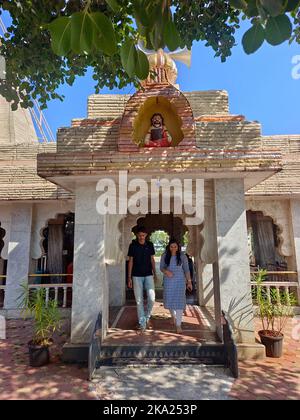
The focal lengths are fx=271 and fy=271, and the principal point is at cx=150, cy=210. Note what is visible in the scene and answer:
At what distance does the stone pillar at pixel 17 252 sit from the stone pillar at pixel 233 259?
620 centimetres

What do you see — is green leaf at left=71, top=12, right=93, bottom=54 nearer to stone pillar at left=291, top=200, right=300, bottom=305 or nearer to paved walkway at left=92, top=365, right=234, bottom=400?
paved walkway at left=92, top=365, right=234, bottom=400

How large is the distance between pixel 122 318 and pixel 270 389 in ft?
12.1

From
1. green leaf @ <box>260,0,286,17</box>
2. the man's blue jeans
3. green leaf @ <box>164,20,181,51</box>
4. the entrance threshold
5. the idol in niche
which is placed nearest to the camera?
green leaf @ <box>260,0,286,17</box>

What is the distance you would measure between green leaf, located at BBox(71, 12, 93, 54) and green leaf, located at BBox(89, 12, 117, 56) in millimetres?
33

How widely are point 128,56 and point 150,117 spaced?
480 cm

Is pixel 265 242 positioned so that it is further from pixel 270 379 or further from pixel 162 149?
pixel 162 149

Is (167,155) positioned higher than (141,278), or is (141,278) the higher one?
(167,155)

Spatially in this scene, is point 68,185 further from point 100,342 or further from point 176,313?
point 176,313

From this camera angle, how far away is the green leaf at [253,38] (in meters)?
1.42

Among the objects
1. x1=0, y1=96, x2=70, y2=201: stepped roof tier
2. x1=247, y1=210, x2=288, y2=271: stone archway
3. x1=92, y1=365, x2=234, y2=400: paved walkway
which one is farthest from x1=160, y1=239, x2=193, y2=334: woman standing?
x1=247, y1=210, x2=288, y2=271: stone archway

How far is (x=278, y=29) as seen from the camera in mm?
1381

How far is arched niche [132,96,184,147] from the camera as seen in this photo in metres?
5.84

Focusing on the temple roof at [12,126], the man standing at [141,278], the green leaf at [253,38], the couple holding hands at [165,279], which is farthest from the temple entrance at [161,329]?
the temple roof at [12,126]

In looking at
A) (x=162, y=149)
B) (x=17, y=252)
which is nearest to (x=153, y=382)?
(x=162, y=149)
